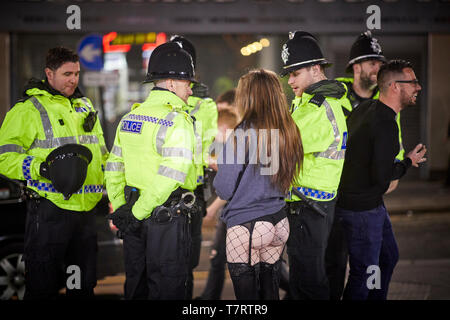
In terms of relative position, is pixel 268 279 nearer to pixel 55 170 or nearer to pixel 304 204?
pixel 304 204

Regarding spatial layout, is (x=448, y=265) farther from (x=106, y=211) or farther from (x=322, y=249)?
(x=106, y=211)

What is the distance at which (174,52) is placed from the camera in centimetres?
380

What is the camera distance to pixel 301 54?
151 inches

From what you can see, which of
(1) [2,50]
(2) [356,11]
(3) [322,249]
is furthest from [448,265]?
(1) [2,50]

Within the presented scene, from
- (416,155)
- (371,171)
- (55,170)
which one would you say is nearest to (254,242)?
(371,171)

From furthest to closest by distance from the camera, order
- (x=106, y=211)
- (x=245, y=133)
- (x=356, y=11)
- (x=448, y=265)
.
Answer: (x=356, y=11) → (x=448, y=265) → (x=106, y=211) → (x=245, y=133)

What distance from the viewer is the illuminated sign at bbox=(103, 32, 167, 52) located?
1265 centimetres

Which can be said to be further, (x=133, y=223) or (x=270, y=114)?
(x=133, y=223)

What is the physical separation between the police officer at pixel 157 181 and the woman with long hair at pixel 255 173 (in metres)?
0.32

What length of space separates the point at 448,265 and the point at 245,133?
433 centimetres

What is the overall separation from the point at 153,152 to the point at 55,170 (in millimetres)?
736

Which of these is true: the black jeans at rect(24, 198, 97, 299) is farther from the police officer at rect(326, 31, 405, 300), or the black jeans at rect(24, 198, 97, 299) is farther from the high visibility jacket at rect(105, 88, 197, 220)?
the police officer at rect(326, 31, 405, 300)

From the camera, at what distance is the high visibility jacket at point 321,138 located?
3721 millimetres

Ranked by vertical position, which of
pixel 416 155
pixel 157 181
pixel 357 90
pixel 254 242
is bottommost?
pixel 254 242
